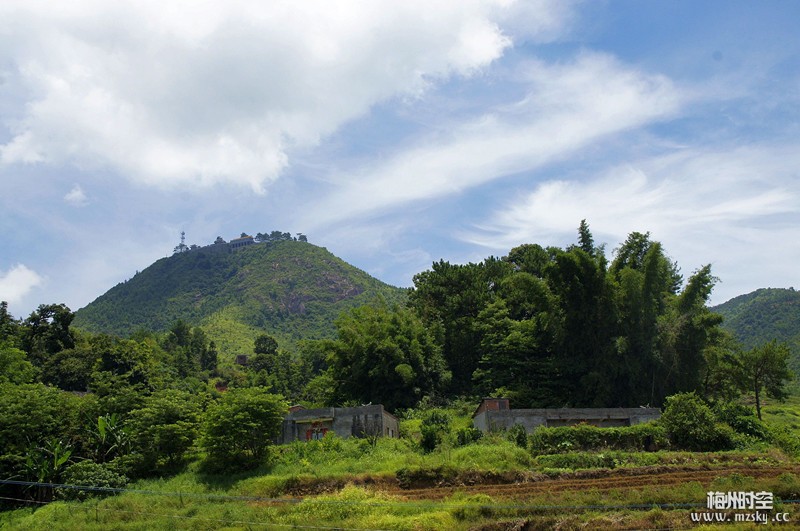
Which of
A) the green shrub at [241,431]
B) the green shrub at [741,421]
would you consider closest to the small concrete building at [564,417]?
the green shrub at [741,421]

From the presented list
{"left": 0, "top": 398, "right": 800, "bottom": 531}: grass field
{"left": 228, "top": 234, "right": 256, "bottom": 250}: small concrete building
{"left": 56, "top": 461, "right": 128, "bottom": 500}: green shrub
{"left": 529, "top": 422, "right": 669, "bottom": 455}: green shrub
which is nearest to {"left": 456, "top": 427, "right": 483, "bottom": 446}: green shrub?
{"left": 0, "top": 398, "right": 800, "bottom": 531}: grass field

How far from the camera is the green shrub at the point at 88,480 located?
81.6ft

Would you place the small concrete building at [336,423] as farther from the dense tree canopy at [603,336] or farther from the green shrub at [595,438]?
the dense tree canopy at [603,336]

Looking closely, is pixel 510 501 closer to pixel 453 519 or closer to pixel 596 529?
pixel 453 519

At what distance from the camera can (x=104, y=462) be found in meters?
27.5

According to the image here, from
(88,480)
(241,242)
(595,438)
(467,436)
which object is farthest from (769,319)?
(241,242)

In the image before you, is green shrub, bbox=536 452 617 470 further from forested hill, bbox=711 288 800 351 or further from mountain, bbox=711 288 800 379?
forested hill, bbox=711 288 800 351

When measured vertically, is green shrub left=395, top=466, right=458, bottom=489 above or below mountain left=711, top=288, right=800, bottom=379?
below

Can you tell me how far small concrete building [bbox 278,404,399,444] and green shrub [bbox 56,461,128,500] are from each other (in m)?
7.28

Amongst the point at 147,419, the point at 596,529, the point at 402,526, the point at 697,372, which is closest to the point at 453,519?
the point at 402,526

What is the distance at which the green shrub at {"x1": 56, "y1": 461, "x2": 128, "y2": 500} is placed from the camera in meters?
24.9

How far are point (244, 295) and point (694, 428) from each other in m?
102

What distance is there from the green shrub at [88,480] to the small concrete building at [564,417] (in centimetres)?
1500

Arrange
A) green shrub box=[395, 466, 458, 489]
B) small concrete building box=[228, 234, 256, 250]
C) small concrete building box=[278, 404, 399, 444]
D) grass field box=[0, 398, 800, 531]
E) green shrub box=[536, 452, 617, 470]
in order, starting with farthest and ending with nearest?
1. small concrete building box=[228, 234, 256, 250]
2. small concrete building box=[278, 404, 399, 444]
3. green shrub box=[536, 452, 617, 470]
4. green shrub box=[395, 466, 458, 489]
5. grass field box=[0, 398, 800, 531]
